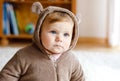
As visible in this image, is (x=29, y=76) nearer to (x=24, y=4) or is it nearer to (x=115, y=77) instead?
(x=115, y=77)

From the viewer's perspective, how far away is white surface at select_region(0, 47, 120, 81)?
6.07 ft

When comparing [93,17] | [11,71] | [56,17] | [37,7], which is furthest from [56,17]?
[93,17]

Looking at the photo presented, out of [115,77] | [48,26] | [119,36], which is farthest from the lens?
[119,36]

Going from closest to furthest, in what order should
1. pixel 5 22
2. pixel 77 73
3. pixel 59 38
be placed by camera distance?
pixel 59 38, pixel 77 73, pixel 5 22

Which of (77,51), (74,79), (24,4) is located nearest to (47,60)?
(74,79)

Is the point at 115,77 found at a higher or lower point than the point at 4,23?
lower

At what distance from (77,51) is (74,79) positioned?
1243 mm

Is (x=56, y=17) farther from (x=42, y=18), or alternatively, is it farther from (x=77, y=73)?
(x=77, y=73)

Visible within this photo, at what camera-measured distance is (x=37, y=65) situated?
1157 mm

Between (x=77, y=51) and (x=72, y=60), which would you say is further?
(x=77, y=51)

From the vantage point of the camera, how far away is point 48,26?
1.13 m

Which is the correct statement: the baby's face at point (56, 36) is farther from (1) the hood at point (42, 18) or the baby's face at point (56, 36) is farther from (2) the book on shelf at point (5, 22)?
(2) the book on shelf at point (5, 22)

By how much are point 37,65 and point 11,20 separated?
1656 mm

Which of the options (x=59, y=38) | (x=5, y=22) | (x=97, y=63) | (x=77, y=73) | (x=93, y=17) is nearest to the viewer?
(x=59, y=38)
